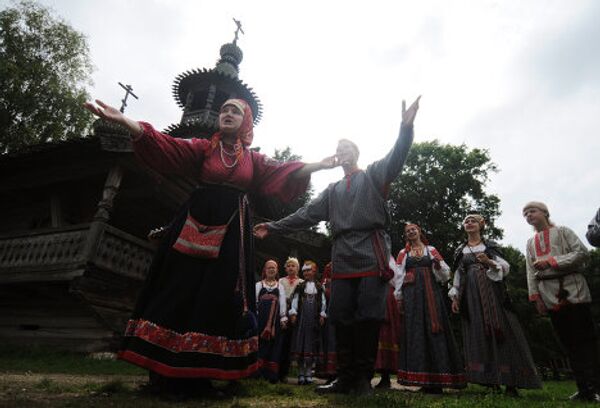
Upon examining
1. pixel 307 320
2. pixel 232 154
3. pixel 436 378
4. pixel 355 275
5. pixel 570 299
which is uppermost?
pixel 232 154

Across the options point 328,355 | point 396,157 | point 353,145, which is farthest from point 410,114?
point 328,355

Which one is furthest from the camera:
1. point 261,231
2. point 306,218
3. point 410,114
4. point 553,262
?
point 553,262

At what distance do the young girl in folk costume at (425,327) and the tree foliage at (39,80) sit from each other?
1985 centimetres

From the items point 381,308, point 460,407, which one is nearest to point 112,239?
point 381,308

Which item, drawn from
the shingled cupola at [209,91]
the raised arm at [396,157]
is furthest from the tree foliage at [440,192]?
the raised arm at [396,157]

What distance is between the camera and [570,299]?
3893 mm

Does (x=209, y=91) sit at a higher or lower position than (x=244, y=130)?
higher

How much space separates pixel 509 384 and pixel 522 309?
84.8 feet

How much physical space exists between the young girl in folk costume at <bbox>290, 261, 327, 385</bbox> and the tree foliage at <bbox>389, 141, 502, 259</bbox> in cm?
1718

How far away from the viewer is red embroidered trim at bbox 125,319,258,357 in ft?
8.73

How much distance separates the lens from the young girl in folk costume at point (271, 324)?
5875 millimetres

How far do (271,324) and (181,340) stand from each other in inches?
137

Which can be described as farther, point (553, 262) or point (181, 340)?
point (553, 262)

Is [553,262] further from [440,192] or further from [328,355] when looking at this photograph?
[440,192]
